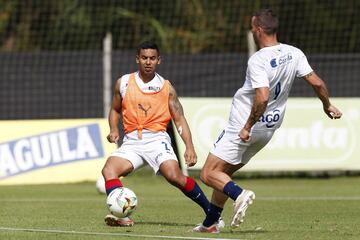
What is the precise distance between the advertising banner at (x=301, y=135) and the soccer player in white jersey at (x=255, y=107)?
9.42 m

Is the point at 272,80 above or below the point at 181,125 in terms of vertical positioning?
above

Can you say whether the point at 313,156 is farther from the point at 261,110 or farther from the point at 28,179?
the point at 261,110

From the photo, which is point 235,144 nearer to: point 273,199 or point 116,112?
point 116,112

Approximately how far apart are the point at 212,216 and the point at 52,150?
30.1ft

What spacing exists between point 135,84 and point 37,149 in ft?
Result: 26.2

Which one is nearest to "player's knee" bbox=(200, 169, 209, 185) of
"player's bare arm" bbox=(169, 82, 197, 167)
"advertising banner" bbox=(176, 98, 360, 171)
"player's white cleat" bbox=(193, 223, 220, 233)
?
"player's white cleat" bbox=(193, 223, 220, 233)

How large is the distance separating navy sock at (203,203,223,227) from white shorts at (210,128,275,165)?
0.53 meters

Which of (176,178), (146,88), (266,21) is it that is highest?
(266,21)

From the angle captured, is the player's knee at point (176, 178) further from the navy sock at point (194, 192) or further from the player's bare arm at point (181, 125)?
the player's bare arm at point (181, 125)

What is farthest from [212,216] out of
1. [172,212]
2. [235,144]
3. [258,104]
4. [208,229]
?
[172,212]

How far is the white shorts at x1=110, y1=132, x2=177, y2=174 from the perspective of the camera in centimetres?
1211

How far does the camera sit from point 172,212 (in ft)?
46.5

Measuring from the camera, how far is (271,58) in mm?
10828

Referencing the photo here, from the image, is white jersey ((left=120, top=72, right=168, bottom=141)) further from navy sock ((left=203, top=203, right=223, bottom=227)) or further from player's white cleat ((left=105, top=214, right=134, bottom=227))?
navy sock ((left=203, top=203, right=223, bottom=227))
